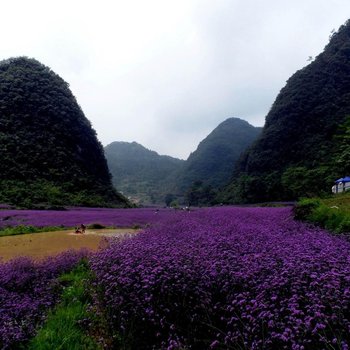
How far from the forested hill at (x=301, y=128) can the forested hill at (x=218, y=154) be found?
119 ft

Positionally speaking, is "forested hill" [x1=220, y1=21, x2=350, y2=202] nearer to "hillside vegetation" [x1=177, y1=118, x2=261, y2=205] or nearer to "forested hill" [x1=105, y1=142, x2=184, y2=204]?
"hillside vegetation" [x1=177, y1=118, x2=261, y2=205]

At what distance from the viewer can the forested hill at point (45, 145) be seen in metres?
35.8

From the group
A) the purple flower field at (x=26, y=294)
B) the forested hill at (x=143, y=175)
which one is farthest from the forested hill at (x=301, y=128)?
the forested hill at (x=143, y=175)

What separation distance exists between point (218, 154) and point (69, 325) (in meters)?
118

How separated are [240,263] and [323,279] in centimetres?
93

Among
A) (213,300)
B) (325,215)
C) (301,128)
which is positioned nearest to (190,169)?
(301,128)

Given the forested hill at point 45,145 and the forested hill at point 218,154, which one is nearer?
the forested hill at point 45,145

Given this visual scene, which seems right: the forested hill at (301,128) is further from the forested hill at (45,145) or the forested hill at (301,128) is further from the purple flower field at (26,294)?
the purple flower field at (26,294)

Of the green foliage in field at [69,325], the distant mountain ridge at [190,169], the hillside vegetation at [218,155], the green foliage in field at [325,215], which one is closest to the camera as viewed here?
the green foliage in field at [69,325]

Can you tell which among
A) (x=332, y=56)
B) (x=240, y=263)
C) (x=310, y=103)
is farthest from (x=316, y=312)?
(x=332, y=56)

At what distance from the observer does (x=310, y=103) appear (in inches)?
2232

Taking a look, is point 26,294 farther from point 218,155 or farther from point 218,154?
point 218,154

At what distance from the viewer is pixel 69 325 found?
4227 millimetres

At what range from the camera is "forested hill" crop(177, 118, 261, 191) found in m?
110
